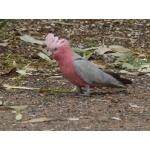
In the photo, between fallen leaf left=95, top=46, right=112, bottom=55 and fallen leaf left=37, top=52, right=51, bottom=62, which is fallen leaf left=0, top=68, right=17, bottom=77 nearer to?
fallen leaf left=37, top=52, right=51, bottom=62

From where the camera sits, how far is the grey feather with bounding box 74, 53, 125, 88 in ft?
20.3

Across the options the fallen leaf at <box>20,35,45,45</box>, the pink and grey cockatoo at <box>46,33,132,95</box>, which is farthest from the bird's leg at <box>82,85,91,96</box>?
the fallen leaf at <box>20,35,45,45</box>

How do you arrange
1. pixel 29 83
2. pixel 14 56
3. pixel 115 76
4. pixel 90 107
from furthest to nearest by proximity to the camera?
pixel 14 56 < pixel 29 83 < pixel 115 76 < pixel 90 107

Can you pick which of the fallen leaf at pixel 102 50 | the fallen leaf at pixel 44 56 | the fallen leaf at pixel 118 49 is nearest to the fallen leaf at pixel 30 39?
the fallen leaf at pixel 44 56

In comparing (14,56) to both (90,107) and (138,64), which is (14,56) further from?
(90,107)

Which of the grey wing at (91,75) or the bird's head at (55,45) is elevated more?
the bird's head at (55,45)

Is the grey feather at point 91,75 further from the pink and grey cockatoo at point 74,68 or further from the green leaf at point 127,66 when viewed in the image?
the green leaf at point 127,66

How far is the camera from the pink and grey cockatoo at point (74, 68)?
6.18m

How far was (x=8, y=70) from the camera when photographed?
24.3 ft

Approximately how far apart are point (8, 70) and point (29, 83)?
630mm

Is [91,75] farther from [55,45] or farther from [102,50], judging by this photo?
[102,50]

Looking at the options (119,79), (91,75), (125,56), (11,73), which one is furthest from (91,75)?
(125,56)

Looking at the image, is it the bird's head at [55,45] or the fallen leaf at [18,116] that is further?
the bird's head at [55,45]

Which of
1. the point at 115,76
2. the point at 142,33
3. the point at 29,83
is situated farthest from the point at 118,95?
the point at 142,33
